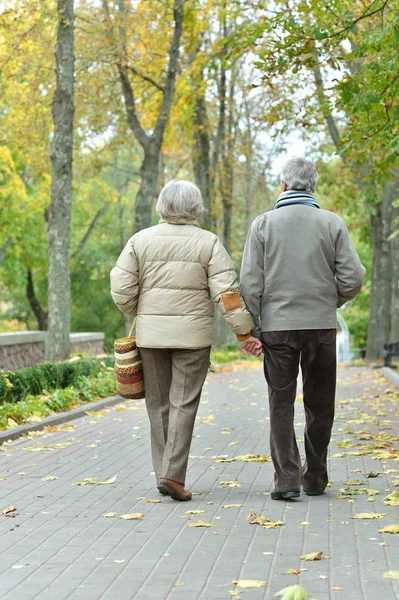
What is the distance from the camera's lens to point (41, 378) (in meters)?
14.2

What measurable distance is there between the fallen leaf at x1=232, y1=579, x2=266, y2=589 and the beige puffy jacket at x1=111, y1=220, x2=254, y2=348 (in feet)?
8.30

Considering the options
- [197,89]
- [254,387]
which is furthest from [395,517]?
[197,89]

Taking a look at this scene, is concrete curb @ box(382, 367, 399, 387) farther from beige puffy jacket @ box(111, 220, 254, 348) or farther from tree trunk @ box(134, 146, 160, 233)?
beige puffy jacket @ box(111, 220, 254, 348)

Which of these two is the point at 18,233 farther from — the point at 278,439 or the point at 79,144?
the point at 278,439

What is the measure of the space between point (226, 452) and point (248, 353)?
8.97ft

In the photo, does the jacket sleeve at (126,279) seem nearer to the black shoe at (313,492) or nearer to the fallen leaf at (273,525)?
the black shoe at (313,492)

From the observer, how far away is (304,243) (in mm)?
7020

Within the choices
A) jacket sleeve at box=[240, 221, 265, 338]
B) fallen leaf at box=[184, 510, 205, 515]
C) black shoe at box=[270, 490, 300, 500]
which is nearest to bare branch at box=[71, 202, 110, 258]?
jacket sleeve at box=[240, 221, 265, 338]

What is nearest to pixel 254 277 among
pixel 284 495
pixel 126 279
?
pixel 126 279

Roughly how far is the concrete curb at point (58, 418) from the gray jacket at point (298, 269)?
4194mm

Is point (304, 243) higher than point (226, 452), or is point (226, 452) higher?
point (304, 243)

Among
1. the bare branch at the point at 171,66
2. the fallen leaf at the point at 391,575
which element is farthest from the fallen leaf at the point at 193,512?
the bare branch at the point at 171,66

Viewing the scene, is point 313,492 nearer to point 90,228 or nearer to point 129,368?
point 129,368

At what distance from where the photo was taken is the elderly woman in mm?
7188
